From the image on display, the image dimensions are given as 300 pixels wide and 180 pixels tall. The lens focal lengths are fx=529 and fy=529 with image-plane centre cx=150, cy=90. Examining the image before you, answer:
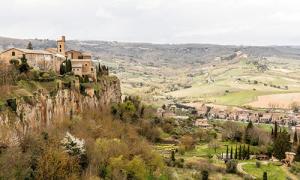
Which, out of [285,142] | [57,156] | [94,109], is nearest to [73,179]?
[57,156]

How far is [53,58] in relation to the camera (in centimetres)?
8506

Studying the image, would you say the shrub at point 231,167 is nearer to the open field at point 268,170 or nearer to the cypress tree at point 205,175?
the open field at point 268,170

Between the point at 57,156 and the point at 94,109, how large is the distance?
33055 millimetres

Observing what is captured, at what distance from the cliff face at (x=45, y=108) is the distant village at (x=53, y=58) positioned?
4.48m

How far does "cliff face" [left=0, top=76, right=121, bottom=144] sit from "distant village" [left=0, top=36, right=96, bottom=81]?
14.7 ft

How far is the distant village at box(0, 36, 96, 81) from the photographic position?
7719 cm

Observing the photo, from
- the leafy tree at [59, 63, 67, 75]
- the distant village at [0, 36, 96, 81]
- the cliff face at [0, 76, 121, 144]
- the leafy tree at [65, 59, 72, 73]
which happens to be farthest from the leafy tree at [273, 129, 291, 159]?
the leafy tree at [59, 63, 67, 75]

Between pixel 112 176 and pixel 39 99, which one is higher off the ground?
pixel 39 99

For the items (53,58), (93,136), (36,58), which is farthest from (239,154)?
(36,58)

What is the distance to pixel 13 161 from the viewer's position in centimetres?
4828

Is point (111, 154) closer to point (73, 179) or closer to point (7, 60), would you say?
point (73, 179)

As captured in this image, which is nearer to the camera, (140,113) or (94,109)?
(94,109)

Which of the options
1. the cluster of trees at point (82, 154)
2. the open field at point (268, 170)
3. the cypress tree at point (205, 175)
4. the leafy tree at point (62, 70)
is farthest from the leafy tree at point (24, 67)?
the open field at point (268, 170)

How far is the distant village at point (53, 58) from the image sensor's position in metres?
77.2
